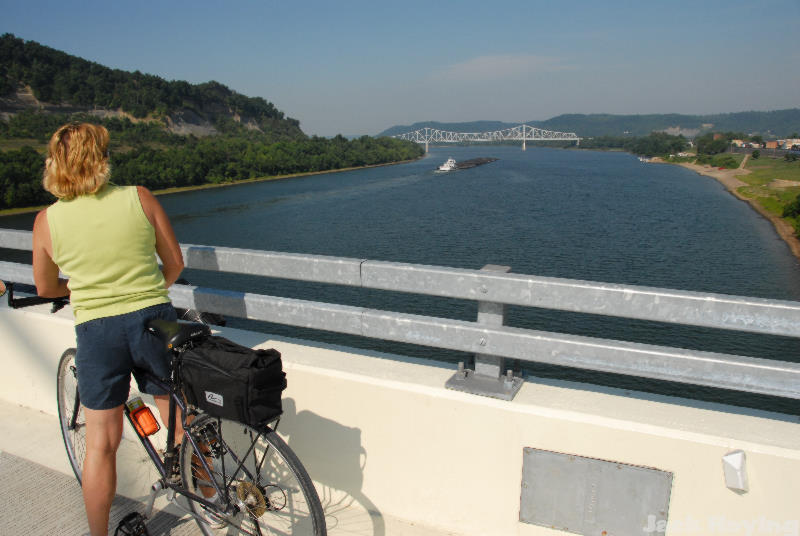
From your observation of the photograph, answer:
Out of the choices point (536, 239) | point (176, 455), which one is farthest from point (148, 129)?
point (176, 455)

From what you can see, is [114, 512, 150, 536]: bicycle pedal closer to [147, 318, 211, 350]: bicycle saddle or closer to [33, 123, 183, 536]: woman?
[33, 123, 183, 536]: woman

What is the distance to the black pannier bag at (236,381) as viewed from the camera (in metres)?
1.85

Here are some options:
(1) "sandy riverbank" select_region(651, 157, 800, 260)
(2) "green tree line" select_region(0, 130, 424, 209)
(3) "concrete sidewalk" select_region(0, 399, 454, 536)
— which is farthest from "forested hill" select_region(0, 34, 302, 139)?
(3) "concrete sidewalk" select_region(0, 399, 454, 536)

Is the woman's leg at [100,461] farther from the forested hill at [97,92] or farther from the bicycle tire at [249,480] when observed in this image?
the forested hill at [97,92]

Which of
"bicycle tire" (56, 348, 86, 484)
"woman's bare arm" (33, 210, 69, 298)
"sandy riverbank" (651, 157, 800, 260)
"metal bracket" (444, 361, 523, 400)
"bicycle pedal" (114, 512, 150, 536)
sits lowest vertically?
"sandy riverbank" (651, 157, 800, 260)

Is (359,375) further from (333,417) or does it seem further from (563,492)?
(563,492)

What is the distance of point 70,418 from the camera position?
2.84m

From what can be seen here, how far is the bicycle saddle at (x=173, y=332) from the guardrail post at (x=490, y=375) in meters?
0.98

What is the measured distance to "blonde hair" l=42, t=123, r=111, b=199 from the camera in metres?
1.90

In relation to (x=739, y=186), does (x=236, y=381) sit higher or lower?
higher

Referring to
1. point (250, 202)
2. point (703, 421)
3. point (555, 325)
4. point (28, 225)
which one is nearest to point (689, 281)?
point (555, 325)

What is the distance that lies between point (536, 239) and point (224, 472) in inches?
1234

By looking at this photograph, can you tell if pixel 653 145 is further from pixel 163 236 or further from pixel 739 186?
pixel 163 236

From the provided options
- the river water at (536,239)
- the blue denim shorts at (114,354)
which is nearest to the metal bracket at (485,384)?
the blue denim shorts at (114,354)
